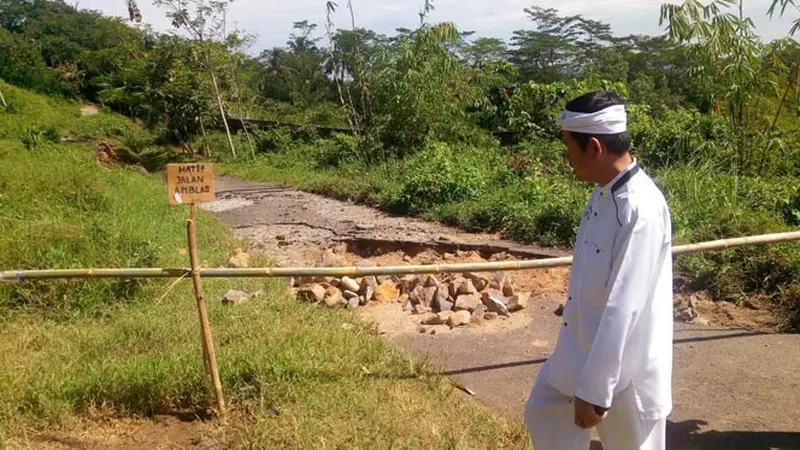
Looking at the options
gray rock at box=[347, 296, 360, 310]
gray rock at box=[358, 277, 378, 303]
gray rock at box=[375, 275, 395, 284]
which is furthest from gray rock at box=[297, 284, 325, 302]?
gray rock at box=[375, 275, 395, 284]

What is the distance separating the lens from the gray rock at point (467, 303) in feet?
19.7

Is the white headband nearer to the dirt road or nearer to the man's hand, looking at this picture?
the man's hand

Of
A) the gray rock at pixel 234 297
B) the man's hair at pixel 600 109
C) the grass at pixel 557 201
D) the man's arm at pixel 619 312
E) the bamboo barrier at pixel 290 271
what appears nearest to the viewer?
the man's arm at pixel 619 312

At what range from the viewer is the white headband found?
2.42 meters

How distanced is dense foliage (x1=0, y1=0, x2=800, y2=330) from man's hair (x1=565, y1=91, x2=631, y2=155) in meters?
4.29

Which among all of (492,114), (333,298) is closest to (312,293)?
(333,298)

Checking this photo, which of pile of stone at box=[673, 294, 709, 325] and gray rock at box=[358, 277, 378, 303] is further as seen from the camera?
gray rock at box=[358, 277, 378, 303]

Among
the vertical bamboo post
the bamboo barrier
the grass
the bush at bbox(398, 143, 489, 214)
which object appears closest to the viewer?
the vertical bamboo post

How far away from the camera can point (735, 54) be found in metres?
8.06

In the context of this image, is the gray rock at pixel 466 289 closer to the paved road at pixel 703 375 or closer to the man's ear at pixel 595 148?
the paved road at pixel 703 375

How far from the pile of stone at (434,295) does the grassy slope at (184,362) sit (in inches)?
18.9

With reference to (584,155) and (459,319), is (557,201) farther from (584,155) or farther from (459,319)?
(584,155)

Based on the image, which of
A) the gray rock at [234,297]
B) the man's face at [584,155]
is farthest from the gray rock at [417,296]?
the man's face at [584,155]

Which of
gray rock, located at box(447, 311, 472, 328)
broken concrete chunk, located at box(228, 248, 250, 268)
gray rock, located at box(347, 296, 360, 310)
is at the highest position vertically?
broken concrete chunk, located at box(228, 248, 250, 268)
